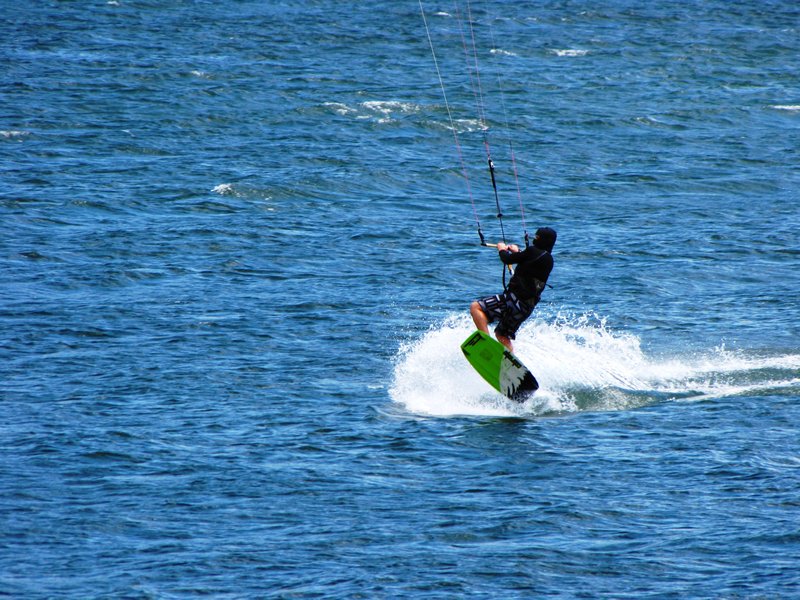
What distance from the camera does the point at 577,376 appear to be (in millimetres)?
18938

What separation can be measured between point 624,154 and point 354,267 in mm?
14447

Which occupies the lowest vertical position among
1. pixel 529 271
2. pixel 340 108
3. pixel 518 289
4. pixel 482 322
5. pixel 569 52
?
pixel 340 108

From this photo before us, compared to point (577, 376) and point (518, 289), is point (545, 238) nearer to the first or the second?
point (518, 289)

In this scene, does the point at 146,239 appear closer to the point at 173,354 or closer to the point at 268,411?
the point at 173,354

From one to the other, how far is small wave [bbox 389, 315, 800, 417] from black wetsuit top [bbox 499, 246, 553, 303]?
1.62 m

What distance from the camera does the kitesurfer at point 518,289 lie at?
56.6 feet

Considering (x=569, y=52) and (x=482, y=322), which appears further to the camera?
(x=569, y=52)

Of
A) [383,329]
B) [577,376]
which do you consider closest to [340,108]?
[383,329]

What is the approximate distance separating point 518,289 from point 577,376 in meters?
2.11

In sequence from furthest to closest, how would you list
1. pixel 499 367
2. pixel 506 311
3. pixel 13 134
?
pixel 13 134, pixel 506 311, pixel 499 367

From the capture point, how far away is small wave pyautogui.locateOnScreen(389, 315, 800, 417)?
59.6ft

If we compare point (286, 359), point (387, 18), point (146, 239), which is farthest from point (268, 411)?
point (387, 18)

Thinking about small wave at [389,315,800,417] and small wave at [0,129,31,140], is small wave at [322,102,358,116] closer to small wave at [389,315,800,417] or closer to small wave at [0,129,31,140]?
small wave at [0,129,31,140]

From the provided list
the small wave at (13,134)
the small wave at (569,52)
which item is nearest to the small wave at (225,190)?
the small wave at (13,134)
